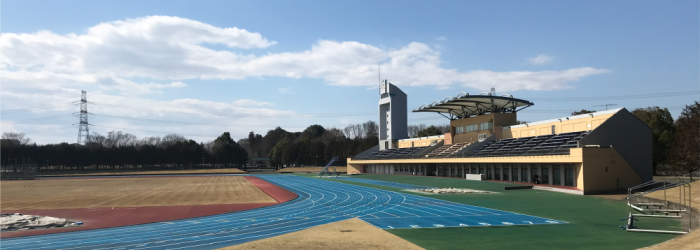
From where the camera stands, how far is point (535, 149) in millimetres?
48219

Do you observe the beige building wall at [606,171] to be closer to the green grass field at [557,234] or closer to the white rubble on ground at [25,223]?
the green grass field at [557,234]

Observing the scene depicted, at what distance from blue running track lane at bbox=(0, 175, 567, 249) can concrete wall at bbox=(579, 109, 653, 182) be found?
1960cm

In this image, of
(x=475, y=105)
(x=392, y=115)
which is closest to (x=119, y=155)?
(x=392, y=115)

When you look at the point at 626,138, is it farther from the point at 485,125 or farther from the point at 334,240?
the point at 334,240

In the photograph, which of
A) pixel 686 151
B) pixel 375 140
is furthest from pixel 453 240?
pixel 375 140

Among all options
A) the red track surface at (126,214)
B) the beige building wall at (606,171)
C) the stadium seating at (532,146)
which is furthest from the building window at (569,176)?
the red track surface at (126,214)

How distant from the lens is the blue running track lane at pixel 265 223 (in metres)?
17.5

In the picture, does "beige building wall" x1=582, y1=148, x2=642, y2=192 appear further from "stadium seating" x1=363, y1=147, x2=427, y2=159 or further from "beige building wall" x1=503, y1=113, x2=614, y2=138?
"stadium seating" x1=363, y1=147, x2=427, y2=159

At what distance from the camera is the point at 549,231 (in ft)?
63.0

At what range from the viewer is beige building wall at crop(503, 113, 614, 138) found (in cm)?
4453

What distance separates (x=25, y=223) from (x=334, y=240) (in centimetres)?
1547

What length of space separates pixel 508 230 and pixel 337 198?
1895 centimetres

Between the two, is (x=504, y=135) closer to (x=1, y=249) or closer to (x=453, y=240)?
(x=453, y=240)

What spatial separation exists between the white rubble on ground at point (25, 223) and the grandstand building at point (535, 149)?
36.7 metres
